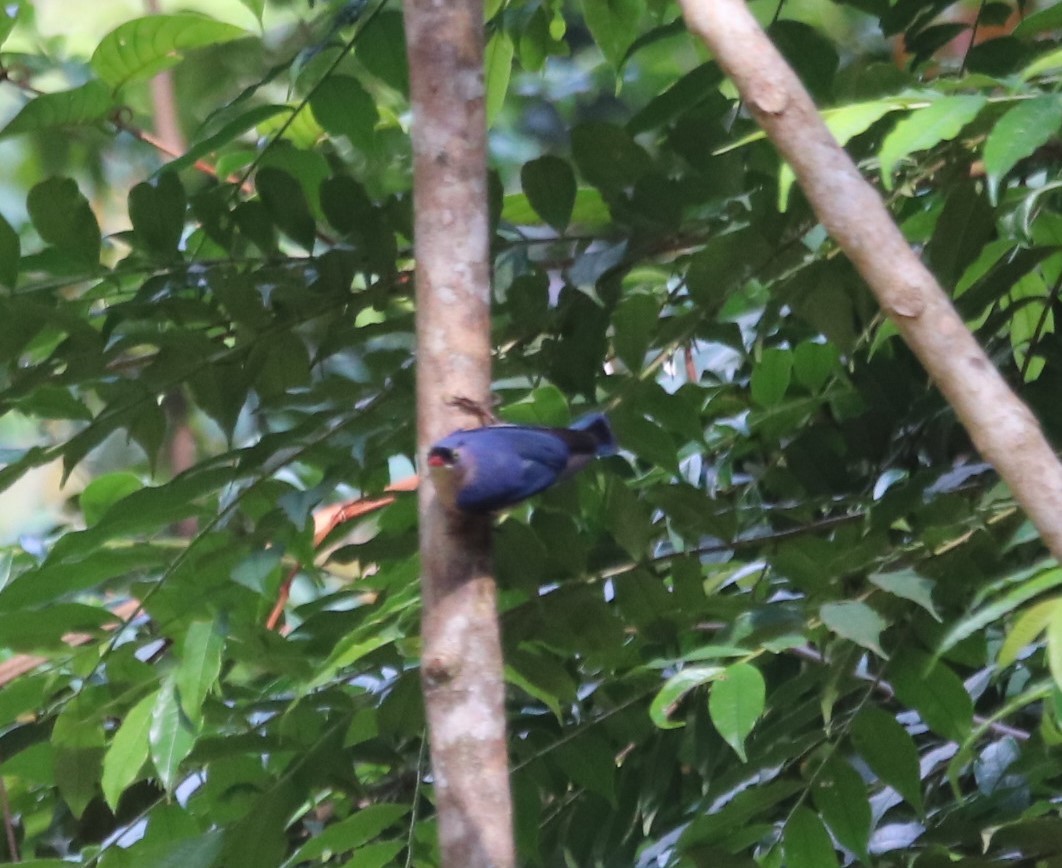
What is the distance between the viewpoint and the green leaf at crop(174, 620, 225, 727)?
918mm

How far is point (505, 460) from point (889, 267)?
1.10 feet

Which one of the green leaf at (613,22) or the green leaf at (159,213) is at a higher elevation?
the green leaf at (613,22)

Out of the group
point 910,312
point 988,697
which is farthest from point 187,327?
point 988,697

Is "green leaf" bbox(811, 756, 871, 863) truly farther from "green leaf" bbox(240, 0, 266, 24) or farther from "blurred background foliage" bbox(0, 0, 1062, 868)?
"green leaf" bbox(240, 0, 266, 24)

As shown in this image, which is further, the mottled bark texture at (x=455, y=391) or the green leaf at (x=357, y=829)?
the green leaf at (x=357, y=829)

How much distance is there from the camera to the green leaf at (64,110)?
1.08m

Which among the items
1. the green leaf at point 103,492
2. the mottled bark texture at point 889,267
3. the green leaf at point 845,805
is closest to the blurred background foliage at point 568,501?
the green leaf at point 845,805

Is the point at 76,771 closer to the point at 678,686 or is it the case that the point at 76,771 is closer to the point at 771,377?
the point at 678,686

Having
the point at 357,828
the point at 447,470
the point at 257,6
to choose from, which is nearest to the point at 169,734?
the point at 357,828

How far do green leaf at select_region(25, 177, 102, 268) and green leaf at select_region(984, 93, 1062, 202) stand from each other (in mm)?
765

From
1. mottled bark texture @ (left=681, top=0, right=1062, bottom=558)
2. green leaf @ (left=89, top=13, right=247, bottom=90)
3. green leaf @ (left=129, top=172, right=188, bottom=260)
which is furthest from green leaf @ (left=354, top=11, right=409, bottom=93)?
mottled bark texture @ (left=681, top=0, right=1062, bottom=558)

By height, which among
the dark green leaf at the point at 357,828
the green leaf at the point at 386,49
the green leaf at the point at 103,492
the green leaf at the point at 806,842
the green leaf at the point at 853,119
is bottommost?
the green leaf at the point at 806,842

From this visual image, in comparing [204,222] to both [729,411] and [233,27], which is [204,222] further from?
[729,411]

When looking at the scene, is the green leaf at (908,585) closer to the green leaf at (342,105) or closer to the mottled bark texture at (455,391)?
the mottled bark texture at (455,391)
